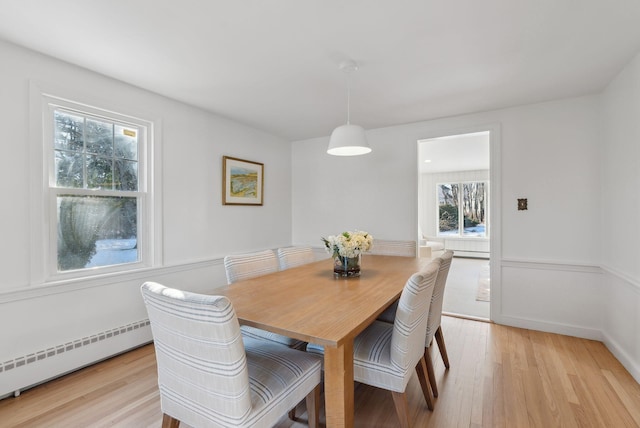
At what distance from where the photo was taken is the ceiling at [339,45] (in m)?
1.65

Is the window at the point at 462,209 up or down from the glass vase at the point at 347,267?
up

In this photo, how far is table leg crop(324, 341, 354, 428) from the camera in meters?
1.19

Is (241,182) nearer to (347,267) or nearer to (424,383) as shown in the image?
(347,267)

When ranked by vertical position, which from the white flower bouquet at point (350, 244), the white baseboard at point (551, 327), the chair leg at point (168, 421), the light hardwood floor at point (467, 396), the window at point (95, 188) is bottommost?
the light hardwood floor at point (467, 396)

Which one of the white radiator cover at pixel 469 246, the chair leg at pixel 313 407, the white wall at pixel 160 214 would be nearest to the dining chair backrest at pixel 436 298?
the chair leg at pixel 313 407

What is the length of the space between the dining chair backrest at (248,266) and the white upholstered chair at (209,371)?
837 mm

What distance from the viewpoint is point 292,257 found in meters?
2.75

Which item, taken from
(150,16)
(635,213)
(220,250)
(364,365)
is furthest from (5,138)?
(635,213)

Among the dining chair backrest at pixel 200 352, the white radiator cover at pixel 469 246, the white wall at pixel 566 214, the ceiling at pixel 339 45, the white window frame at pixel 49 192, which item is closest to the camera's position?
the dining chair backrest at pixel 200 352

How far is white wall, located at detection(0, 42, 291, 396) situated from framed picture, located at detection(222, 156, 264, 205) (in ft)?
0.29

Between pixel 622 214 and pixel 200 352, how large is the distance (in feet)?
10.6

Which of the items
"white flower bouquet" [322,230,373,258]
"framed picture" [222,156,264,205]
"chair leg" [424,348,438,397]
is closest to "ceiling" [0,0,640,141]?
"framed picture" [222,156,264,205]

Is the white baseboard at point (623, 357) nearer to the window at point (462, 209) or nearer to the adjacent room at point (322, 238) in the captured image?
the adjacent room at point (322, 238)

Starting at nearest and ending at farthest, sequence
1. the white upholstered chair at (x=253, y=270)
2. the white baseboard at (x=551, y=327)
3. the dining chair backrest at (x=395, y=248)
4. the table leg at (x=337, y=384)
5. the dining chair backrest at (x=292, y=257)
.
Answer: the table leg at (x=337, y=384), the white upholstered chair at (x=253, y=270), the dining chair backrest at (x=292, y=257), the white baseboard at (x=551, y=327), the dining chair backrest at (x=395, y=248)
